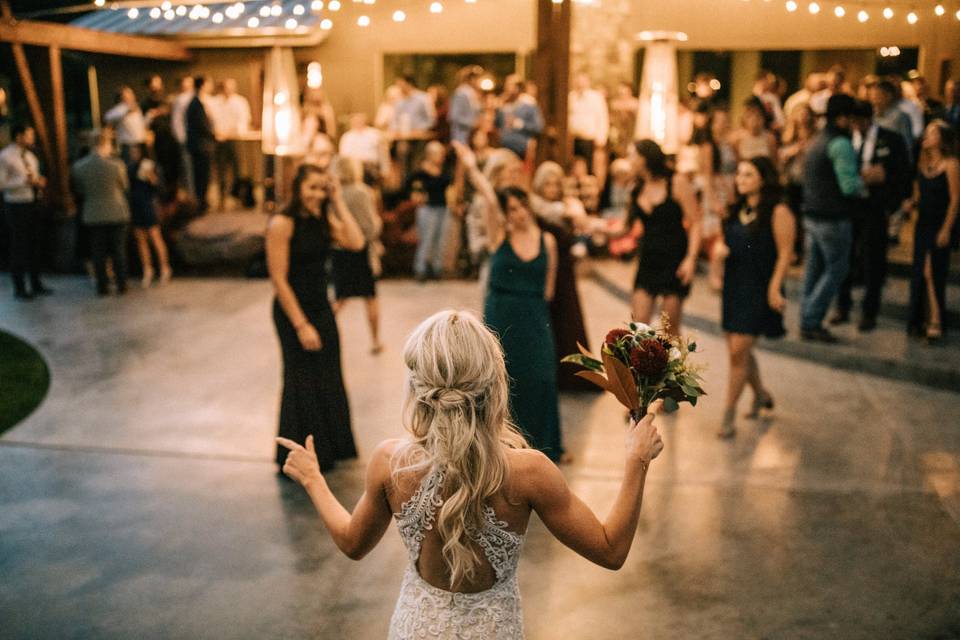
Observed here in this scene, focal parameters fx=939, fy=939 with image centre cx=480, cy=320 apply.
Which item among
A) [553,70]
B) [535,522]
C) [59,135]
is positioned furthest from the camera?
[59,135]

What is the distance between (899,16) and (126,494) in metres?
11.8

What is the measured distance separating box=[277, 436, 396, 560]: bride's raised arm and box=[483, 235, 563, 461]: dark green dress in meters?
2.74

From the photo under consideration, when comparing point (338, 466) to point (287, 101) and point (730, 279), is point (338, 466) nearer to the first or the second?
point (730, 279)

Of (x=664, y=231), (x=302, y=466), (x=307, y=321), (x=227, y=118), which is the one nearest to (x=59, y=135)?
(x=227, y=118)

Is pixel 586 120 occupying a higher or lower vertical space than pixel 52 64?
lower

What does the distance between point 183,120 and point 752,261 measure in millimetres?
10705

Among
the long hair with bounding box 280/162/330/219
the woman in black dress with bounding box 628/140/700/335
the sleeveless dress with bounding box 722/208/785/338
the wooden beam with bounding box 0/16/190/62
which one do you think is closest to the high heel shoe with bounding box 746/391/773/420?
the sleeveless dress with bounding box 722/208/785/338

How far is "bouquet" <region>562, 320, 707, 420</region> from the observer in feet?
7.90

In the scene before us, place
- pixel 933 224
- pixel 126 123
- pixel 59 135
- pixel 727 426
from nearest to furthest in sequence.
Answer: pixel 727 426, pixel 933 224, pixel 59 135, pixel 126 123

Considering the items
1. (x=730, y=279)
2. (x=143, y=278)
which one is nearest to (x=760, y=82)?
(x=730, y=279)

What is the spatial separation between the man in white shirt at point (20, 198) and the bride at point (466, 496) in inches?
363

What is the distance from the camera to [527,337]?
520cm

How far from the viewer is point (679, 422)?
6.15 m

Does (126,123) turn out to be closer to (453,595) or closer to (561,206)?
(561,206)
